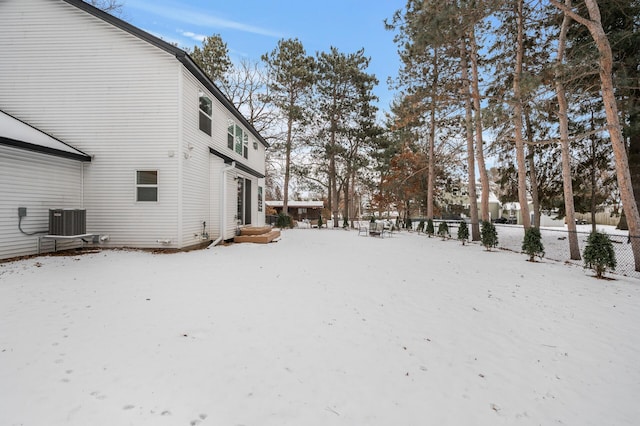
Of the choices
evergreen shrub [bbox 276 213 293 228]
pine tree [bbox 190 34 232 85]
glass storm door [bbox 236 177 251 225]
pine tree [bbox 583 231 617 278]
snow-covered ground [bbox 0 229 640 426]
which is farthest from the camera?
pine tree [bbox 190 34 232 85]

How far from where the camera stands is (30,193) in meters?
7.50

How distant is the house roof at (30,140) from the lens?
697cm

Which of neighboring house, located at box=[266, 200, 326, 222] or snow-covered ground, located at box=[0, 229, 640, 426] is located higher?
neighboring house, located at box=[266, 200, 326, 222]

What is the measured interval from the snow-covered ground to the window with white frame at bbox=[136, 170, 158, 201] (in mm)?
3092

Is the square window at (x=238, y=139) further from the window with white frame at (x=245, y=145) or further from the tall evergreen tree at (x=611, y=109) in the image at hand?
the tall evergreen tree at (x=611, y=109)

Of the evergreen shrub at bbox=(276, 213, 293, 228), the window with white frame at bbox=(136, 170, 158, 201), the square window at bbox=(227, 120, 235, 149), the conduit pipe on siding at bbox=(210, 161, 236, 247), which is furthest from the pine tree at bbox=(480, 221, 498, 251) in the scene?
the evergreen shrub at bbox=(276, 213, 293, 228)

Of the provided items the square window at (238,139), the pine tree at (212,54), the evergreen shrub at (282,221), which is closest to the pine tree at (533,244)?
the square window at (238,139)

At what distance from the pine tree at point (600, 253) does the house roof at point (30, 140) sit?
14229mm

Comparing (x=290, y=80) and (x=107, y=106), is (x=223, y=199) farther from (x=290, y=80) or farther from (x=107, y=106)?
(x=290, y=80)

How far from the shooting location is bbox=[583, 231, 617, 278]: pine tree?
7.54m

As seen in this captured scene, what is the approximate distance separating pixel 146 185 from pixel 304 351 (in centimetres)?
800

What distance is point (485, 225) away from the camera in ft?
41.1

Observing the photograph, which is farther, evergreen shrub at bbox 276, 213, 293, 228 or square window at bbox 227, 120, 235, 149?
evergreen shrub at bbox 276, 213, 293, 228

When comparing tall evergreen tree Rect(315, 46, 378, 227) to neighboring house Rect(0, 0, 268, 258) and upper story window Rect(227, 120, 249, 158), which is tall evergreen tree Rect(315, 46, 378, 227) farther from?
neighboring house Rect(0, 0, 268, 258)
